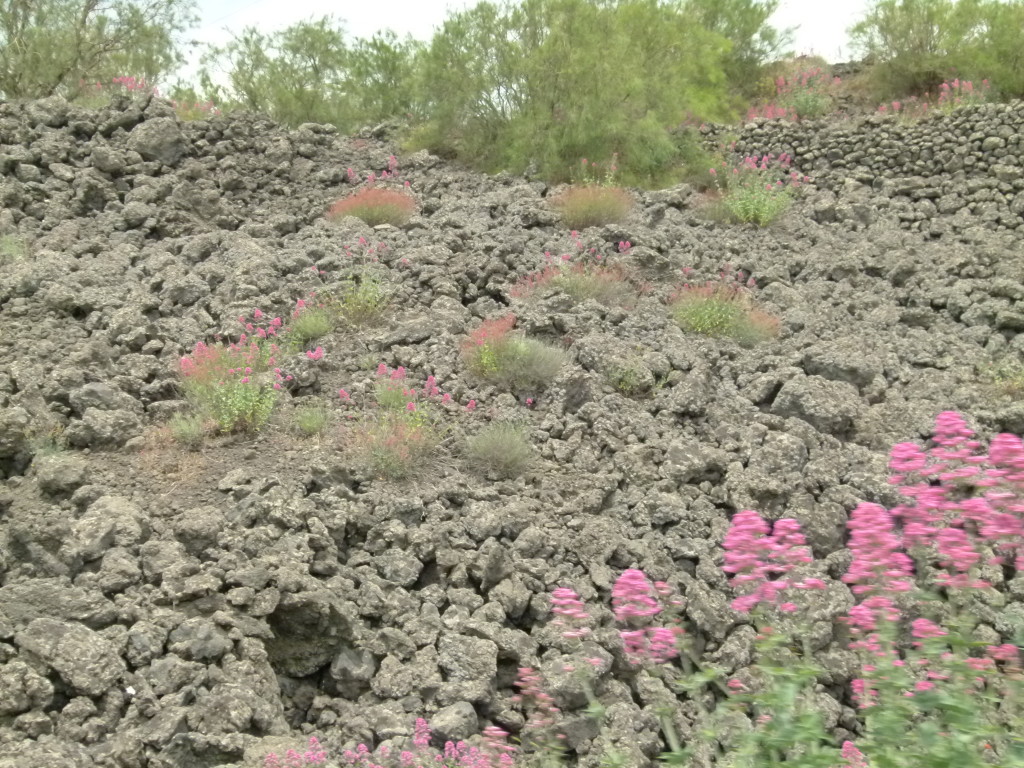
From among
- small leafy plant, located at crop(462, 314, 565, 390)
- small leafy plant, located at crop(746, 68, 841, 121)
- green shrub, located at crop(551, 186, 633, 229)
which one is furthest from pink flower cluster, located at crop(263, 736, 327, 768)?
small leafy plant, located at crop(746, 68, 841, 121)

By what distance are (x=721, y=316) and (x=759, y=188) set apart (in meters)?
3.46

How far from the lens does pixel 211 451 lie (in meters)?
6.50

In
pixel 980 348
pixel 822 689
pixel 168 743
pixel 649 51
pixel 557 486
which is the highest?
pixel 649 51

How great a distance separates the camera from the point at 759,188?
11586mm

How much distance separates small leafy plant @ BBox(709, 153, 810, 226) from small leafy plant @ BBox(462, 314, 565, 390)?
4369 millimetres

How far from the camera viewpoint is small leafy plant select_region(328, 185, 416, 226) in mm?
10367

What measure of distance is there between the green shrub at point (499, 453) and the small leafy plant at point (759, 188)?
5.49m

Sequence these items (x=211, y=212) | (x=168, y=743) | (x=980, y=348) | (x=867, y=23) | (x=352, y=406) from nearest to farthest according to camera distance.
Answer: (x=168, y=743) < (x=352, y=406) < (x=980, y=348) < (x=211, y=212) < (x=867, y=23)

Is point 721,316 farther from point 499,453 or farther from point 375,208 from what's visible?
point 375,208

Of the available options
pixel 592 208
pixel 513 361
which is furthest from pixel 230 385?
pixel 592 208

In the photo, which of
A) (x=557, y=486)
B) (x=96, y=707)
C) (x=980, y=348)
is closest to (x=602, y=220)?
(x=980, y=348)

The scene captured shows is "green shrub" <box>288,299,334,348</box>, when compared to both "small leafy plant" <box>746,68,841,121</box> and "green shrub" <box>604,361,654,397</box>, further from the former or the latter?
"small leafy plant" <box>746,68,841,121</box>

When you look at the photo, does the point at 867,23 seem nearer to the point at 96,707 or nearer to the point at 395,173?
the point at 395,173

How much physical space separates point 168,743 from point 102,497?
1.89m
